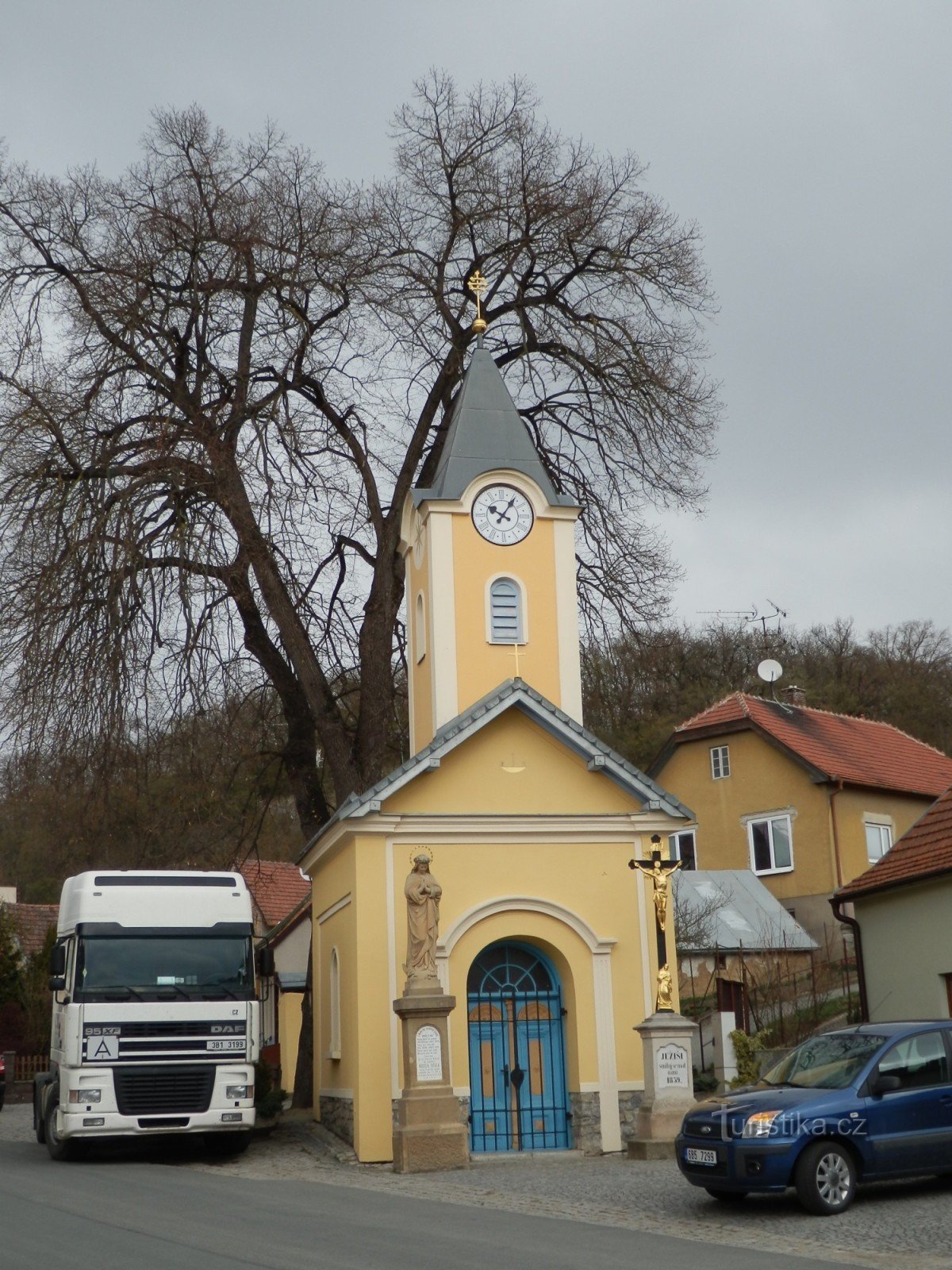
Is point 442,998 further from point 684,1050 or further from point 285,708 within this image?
point 285,708

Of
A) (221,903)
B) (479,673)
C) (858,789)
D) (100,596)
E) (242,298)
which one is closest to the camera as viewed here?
(221,903)

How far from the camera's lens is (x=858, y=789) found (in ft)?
127

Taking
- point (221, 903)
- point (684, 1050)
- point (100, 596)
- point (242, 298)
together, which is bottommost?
point (684, 1050)

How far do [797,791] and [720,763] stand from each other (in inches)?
117

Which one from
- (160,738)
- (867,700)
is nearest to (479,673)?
(160,738)

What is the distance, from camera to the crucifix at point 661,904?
Result: 62.8 feet

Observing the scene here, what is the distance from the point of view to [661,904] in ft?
63.9

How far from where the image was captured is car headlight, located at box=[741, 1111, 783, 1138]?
12875 mm

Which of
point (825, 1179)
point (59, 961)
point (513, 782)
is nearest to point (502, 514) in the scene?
point (513, 782)

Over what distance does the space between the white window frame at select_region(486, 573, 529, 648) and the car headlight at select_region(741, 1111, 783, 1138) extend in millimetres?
11046

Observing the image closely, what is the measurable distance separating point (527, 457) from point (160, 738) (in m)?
7.51

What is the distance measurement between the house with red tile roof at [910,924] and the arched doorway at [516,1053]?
5.35 m

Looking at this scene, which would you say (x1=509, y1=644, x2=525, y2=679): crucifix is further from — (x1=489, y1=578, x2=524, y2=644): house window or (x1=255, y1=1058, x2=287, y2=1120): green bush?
(x1=255, y1=1058, x2=287, y2=1120): green bush

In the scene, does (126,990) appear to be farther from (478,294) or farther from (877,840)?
(877,840)
